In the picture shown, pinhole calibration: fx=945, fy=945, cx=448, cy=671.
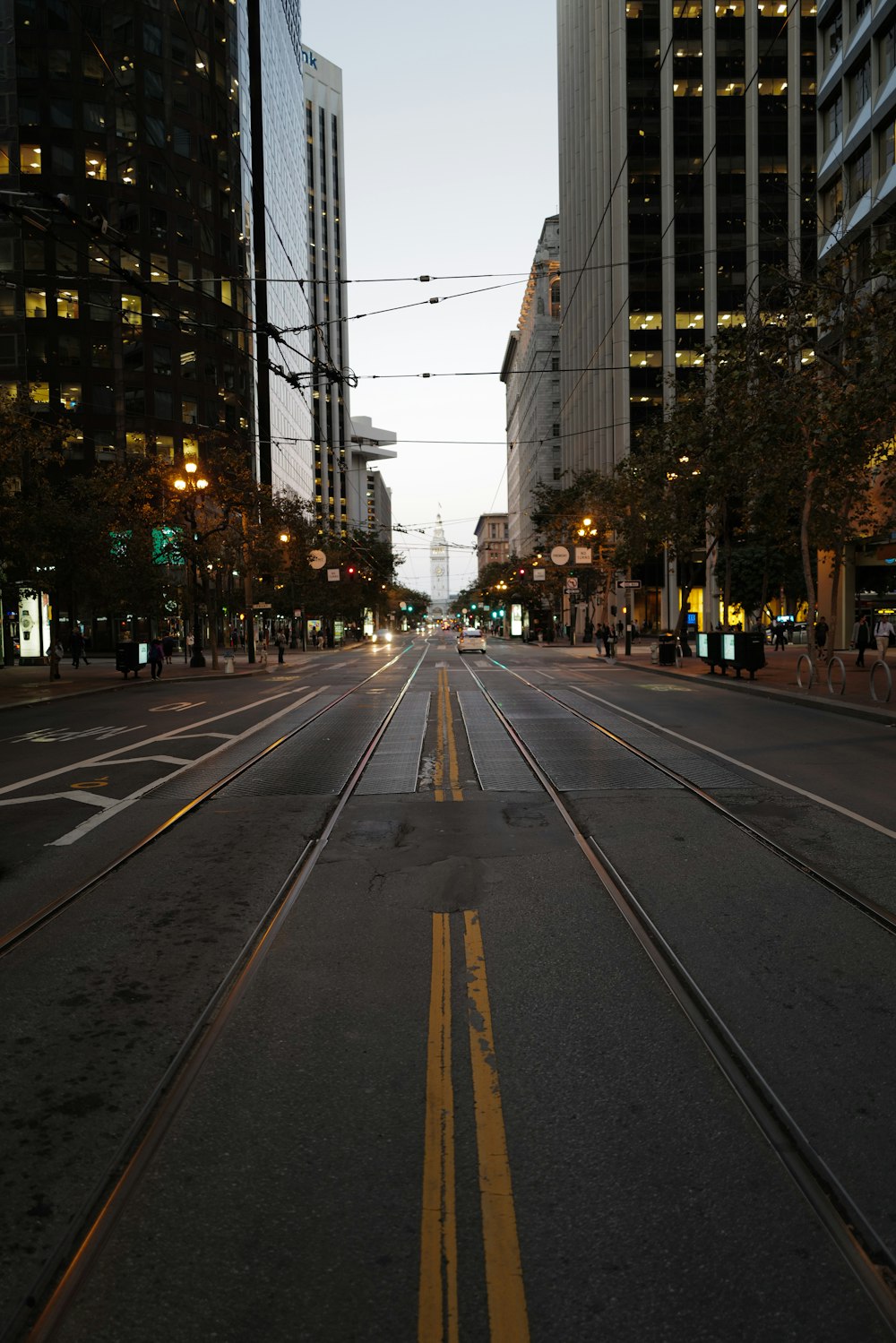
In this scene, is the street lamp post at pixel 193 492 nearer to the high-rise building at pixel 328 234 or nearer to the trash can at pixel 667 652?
the trash can at pixel 667 652

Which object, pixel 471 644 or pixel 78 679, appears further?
pixel 471 644

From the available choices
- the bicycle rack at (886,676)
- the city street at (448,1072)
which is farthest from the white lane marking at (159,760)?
the bicycle rack at (886,676)

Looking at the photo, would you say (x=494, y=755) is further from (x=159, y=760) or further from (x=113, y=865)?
(x=113, y=865)


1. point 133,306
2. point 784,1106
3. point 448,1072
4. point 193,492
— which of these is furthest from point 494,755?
point 133,306

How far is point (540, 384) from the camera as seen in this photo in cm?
12850

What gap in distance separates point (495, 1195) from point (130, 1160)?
1306mm

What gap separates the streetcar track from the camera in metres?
2.74

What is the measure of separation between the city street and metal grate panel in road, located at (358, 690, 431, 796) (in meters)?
1.32

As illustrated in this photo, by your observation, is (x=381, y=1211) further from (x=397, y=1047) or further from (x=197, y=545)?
(x=197, y=545)

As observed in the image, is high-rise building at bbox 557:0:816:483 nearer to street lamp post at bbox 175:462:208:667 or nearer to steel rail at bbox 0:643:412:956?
street lamp post at bbox 175:462:208:667

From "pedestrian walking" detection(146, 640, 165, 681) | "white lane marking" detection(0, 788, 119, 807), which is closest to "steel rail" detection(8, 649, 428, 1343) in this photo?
"white lane marking" detection(0, 788, 119, 807)

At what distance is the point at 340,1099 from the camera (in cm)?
371

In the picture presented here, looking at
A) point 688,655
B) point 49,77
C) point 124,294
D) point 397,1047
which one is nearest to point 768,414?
point 397,1047

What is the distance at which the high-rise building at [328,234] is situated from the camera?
16788 centimetres
